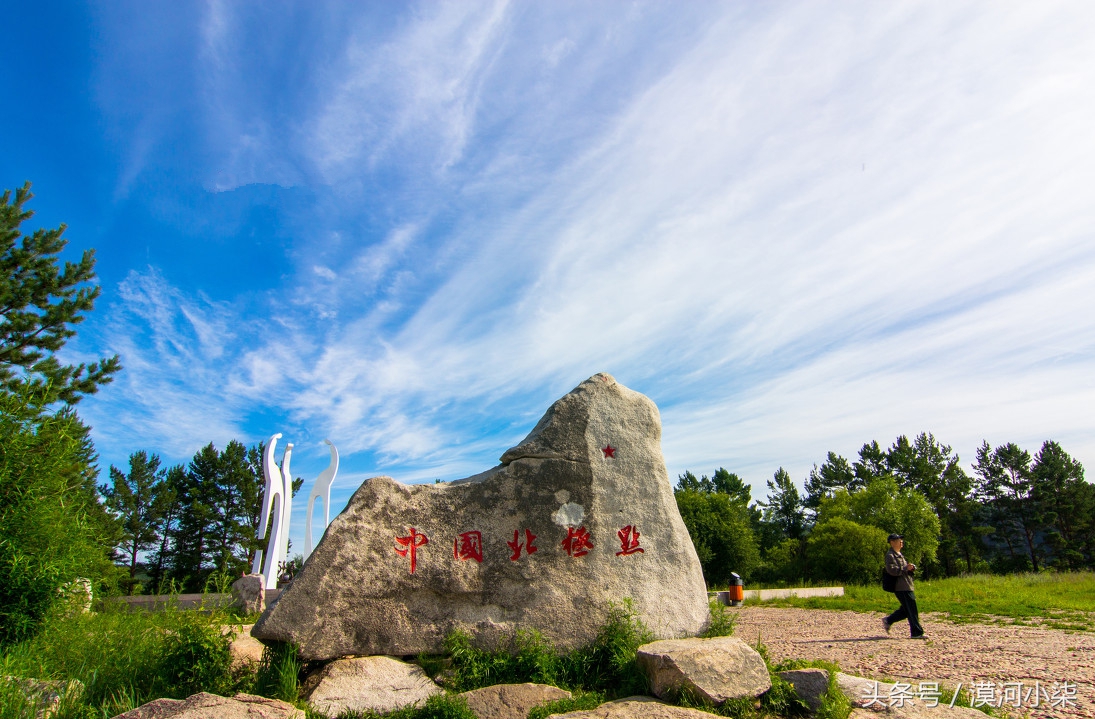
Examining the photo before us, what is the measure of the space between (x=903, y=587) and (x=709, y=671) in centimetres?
401

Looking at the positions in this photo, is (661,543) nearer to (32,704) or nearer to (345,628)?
(345,628)

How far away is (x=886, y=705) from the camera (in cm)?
439

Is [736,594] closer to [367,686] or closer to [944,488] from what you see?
[367,686]

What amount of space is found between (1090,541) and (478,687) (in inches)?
1621

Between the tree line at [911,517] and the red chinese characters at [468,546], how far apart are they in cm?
1905

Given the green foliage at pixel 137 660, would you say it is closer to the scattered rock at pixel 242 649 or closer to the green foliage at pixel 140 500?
the scattered rock at pixel 242 649

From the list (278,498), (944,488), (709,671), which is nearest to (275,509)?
(278,498)

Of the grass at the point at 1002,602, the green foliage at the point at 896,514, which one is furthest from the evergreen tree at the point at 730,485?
the grass at the point at 1002,602

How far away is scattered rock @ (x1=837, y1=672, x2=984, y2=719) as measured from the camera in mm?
4207

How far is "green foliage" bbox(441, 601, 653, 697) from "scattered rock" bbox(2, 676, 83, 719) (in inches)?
116

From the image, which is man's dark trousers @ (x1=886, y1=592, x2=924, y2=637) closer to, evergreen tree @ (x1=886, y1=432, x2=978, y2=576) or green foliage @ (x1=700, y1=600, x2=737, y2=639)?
green foliage @ (x1=700, y1=600, x2=737, y2=639)

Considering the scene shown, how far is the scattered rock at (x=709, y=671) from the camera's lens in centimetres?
453

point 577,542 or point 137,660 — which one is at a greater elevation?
point 577,542

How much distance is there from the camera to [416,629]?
5.61 metres
